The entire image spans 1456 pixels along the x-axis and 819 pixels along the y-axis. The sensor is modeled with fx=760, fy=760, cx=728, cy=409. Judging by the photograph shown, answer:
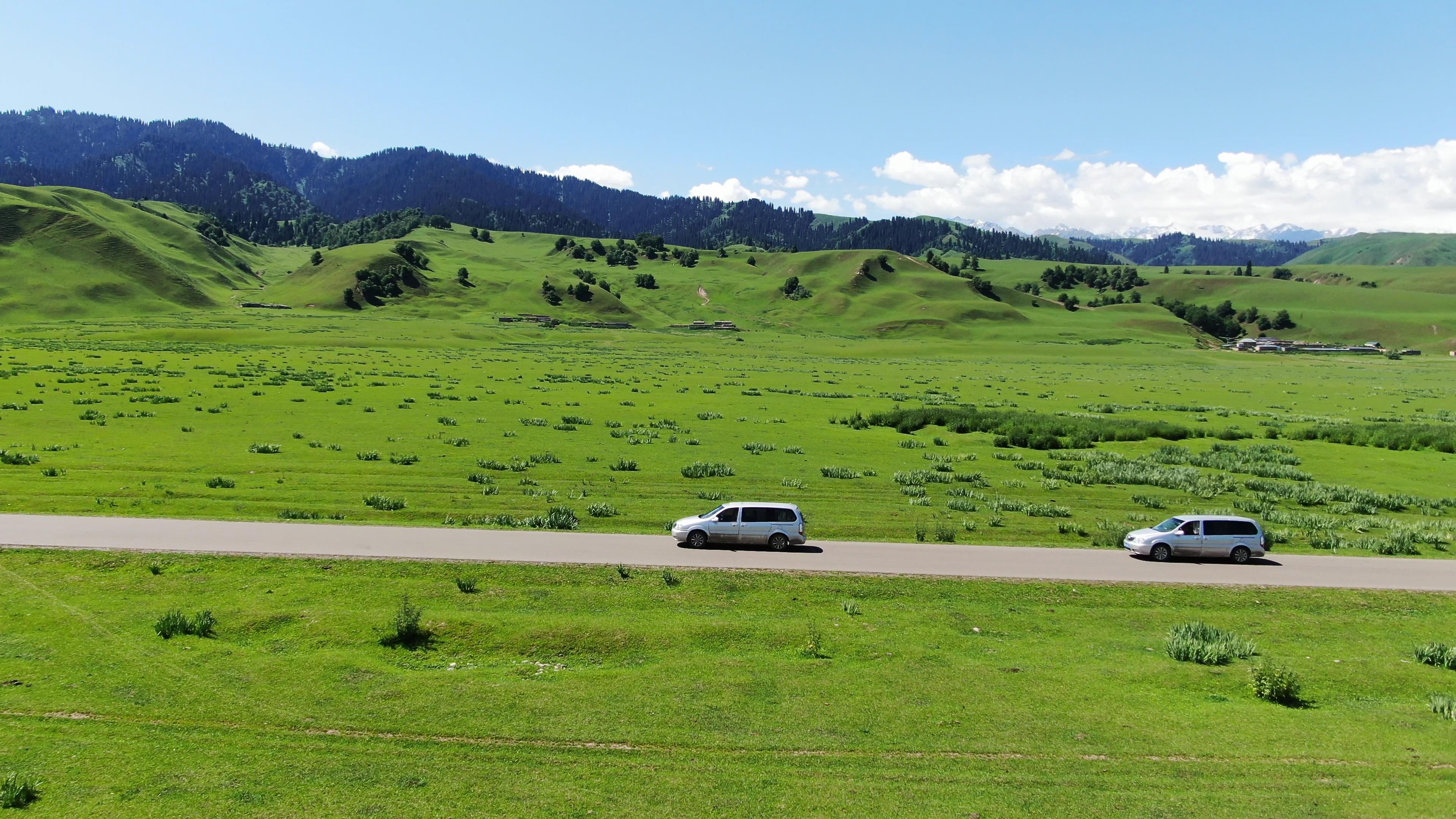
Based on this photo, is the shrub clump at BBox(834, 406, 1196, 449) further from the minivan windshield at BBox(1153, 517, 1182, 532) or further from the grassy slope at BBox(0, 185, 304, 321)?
the grassy slope at BBox(0, 185, 304, 321)

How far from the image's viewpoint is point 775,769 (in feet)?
40.0

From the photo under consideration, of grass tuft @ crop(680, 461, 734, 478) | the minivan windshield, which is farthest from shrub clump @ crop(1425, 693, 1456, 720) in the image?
grass tuft @ crop(680, 461, 734, 478)

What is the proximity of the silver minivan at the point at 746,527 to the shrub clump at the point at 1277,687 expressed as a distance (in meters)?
13.3

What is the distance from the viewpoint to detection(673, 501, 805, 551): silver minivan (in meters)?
25.6

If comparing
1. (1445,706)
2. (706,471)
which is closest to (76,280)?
(706,471)

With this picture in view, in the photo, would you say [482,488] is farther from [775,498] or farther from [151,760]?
[151,760]

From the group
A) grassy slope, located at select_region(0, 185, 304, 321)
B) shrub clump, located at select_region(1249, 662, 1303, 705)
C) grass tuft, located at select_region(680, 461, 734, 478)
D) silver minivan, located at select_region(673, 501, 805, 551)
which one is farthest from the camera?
grassy slope, located at select_region(0, 185, 304, 321)

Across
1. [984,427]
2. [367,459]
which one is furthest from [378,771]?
[984,427]

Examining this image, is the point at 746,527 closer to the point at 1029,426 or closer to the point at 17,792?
the point at 17,792

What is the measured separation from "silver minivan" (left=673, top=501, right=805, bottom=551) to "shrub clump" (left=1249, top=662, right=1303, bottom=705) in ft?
43.6

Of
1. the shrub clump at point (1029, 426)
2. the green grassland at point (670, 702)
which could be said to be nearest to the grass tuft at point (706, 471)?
the green grassland at point (670, 702)

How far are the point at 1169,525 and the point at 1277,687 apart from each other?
12137 millimetres

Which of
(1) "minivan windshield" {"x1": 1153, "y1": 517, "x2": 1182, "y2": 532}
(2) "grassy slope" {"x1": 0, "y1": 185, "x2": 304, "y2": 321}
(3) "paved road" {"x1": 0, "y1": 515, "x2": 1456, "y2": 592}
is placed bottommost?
(3) "paved road" {"x1": 0, "y1": 515, "x2": 1456, "y2": 592}

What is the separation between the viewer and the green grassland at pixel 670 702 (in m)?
11.4
